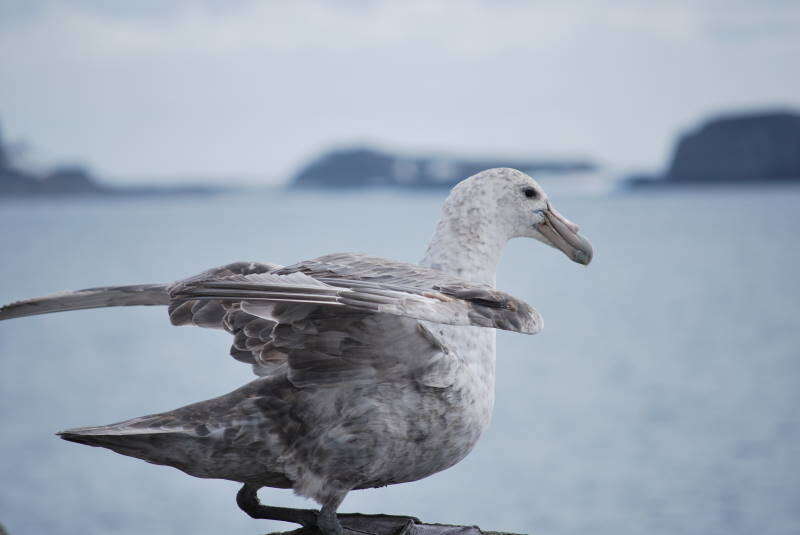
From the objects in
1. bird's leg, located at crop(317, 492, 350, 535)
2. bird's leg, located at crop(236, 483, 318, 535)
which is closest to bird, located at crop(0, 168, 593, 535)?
bird's leg, located at crop(317, 492, 350, 535)

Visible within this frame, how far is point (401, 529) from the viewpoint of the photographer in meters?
5.01

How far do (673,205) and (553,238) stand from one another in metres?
128

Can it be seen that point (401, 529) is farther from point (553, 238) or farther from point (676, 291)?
point (676, 291)

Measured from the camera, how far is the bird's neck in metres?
4.45

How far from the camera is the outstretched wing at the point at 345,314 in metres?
3.50

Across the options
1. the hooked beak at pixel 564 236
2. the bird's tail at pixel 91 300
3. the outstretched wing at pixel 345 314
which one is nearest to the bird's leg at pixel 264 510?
the outstretched wing at pixel 345 314

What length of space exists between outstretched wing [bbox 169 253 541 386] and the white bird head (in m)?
0.62

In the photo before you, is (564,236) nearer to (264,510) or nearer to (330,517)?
(330,517)

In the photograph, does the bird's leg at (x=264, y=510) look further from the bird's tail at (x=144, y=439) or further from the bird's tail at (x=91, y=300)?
the bird's tail at (x=91, y=300)

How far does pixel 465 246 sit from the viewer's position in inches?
176

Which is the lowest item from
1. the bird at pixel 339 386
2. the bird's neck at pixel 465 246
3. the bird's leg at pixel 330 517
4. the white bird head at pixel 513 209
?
the bird's leg at pixel 330 517

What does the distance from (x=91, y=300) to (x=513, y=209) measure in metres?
2.08

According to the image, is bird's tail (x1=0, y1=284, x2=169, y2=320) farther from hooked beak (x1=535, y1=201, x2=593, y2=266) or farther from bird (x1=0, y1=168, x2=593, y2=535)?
hooked beak (x1=535, y1=201, x2=593, y2=266)

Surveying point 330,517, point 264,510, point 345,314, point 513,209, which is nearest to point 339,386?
point 345,314
